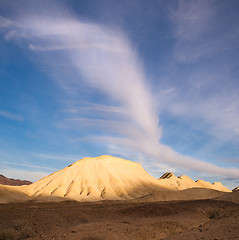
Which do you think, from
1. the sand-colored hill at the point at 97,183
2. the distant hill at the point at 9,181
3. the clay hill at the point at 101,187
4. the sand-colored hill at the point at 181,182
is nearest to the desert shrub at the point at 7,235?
the clay hill at the point at 101,187

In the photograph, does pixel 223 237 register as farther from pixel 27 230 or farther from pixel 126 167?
pixel 126 167

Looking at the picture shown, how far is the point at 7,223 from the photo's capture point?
1719 centimetres

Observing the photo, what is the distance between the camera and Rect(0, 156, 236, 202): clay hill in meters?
66.1

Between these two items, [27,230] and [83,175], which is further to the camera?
[83,175]

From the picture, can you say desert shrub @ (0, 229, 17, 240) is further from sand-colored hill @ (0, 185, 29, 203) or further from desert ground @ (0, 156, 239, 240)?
sand-colored hill @ (0, 185, 29, 203)

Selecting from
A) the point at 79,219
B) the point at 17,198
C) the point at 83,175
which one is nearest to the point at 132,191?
the point at 83,175

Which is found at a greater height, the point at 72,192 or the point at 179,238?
the point at 72,192

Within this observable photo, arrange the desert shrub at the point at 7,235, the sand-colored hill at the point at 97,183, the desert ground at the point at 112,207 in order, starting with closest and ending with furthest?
the desert shrub at the point at 7,235
the desert ground at the point at 112,207
the sand-colored hill at the point at 97,183

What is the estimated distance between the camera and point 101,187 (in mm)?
81250

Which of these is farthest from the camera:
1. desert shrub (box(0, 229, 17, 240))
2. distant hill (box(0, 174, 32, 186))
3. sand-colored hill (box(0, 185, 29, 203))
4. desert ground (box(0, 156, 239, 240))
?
distant hill (box(0, 174, 32, 186))

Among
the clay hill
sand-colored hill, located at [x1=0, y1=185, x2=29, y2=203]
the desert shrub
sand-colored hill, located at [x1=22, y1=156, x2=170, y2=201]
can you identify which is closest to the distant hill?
sand-colored hill, located at [x1=22, y1=156, x2=170, y2=201]

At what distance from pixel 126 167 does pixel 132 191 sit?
21.7 meters

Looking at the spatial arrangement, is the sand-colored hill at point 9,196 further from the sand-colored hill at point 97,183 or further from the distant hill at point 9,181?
the distant hill at point 9,181

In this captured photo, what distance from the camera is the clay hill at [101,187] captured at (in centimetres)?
6612
